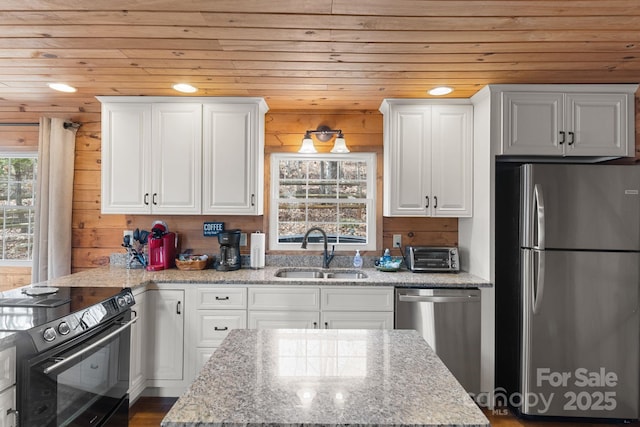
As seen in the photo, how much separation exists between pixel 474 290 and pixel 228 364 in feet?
6.56

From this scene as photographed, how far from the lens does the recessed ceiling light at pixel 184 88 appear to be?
108 inches

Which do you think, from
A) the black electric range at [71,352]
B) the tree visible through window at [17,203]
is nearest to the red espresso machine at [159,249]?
the black electric range at [71,352]

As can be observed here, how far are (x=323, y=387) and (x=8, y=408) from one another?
1.34 m

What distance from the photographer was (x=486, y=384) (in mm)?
2676

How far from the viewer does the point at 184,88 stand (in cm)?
280

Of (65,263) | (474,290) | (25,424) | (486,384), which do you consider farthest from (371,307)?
(65,263)

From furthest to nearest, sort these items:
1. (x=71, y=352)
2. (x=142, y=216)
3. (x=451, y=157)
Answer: (x=142, y=216)
(x=451, y=157)
(x=71, y=352)

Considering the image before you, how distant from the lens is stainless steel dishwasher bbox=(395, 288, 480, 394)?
2.63 meters

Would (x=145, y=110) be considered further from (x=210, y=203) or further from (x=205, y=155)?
(x=210, y=203)

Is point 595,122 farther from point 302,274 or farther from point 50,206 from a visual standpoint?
point 50,206

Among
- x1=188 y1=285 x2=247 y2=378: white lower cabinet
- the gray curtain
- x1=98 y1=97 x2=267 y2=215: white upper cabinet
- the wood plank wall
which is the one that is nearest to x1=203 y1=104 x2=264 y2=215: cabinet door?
x1=98 y1=97 x2=267 y2=215: white upper cabinet

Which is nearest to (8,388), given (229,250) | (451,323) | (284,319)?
(284,319)

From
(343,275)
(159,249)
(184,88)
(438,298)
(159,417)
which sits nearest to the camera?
(159,417)

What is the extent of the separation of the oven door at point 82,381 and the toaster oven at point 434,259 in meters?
2.06
